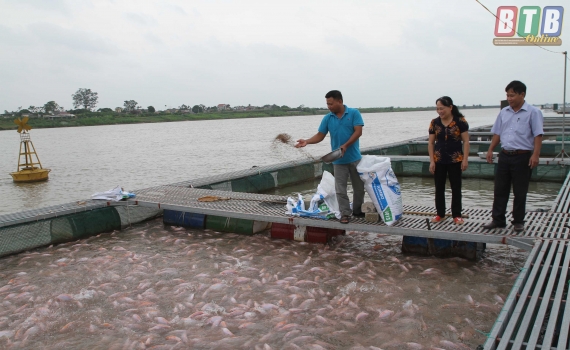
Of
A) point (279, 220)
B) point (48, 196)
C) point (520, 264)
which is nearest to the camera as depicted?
point (520, 264)

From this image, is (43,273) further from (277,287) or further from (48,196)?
(48,196)

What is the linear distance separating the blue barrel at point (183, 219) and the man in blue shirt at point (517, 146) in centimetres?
548

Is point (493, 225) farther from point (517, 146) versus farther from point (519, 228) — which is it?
point (517, 146)

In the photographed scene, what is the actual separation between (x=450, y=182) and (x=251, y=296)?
3.23 m

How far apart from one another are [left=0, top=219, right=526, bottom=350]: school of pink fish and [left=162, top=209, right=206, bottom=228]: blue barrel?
1.05 meters

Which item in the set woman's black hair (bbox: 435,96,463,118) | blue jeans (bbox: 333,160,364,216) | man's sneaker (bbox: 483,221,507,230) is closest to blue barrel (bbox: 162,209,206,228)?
blue jeans (bbox: 333,160,364,216)

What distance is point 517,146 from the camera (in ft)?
18.5

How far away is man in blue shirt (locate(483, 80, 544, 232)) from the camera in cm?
551

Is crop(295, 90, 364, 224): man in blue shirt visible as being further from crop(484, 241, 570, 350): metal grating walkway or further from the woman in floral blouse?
crop(484, 241, 570, 350): metal grating walkway

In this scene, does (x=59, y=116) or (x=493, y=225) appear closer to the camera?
(x=493, y=225)

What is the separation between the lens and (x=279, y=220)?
24.0ft

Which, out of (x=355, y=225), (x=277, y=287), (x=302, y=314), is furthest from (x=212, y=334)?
(x=355, y=225)

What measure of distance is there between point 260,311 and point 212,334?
0.68 meters

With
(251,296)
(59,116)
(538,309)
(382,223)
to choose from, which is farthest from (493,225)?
(59,116)
